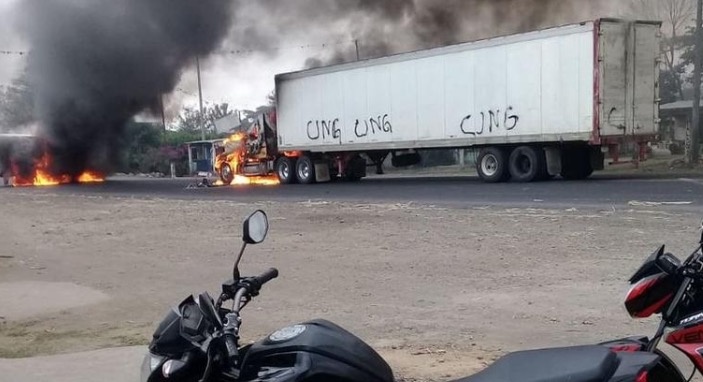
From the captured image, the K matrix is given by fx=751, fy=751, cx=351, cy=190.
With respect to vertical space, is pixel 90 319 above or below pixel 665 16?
below

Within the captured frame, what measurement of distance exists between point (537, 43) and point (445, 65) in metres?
2.84

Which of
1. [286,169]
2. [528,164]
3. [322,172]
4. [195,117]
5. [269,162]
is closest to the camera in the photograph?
[528,164]

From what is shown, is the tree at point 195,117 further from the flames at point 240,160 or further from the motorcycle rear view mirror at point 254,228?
the motorcycle rear view mirror at point 254,228

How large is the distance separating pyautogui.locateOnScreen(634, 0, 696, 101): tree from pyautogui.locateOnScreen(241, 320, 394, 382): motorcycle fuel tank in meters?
20.4

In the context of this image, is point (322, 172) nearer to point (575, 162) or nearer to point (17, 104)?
point (575, 162)

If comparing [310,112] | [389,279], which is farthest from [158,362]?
[310,112]

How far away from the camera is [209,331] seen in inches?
100

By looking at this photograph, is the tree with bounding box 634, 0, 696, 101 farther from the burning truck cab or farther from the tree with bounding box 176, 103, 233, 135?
the tree with bounding box 176, 103, 233, 135

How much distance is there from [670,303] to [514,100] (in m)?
16.7

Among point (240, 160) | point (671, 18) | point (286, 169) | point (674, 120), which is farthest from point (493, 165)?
point (674, 120)

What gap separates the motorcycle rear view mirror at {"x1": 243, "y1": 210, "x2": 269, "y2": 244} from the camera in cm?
283

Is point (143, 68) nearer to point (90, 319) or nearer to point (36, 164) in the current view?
point (36, 164)

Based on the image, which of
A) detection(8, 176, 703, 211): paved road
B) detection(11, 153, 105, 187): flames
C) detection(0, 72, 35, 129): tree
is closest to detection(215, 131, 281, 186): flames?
detection(8, 176, 703, 211): paved road

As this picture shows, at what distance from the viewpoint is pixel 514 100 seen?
18.9 meters
